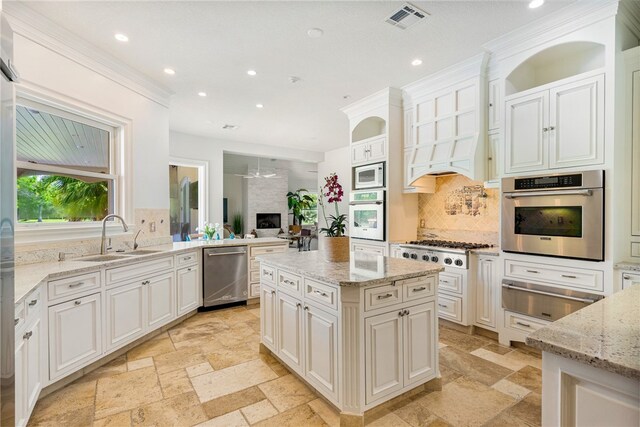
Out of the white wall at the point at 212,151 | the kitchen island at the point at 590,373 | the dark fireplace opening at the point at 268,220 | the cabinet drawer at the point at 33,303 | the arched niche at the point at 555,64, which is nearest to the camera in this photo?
the kitchen island at the point at 590,373

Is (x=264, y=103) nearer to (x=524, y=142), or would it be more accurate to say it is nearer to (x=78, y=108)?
(x=78, y=108)

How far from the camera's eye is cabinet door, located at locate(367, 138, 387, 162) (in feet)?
13.7

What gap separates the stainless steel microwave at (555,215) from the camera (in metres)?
2.41

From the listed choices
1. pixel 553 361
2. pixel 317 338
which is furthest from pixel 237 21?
pixel 553 361

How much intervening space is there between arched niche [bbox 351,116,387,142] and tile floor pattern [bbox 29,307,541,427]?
3144mm

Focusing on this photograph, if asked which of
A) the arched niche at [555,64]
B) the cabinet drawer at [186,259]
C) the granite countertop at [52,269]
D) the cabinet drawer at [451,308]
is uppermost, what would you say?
the arched niche at [555,64]

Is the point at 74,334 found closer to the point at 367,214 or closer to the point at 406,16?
the point at 367,214

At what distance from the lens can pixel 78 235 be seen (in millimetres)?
3002

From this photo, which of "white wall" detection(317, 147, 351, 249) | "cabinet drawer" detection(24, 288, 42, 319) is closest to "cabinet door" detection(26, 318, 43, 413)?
"cabinet drawer" detection(24, 288, 42, 319)

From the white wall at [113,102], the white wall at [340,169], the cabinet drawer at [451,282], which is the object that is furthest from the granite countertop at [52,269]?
the white wall at [340,169]

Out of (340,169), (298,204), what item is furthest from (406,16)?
(298,204)

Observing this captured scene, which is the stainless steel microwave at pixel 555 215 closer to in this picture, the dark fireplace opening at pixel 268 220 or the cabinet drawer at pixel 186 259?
the cabinet drawer at pixel 186 259

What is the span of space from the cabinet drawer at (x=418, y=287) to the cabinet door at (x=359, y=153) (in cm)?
264

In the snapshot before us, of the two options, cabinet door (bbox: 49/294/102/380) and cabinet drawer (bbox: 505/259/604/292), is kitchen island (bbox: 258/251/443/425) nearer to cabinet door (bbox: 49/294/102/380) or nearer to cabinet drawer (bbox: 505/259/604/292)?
cabinet drawer (bbox: 505/259/604/292)
